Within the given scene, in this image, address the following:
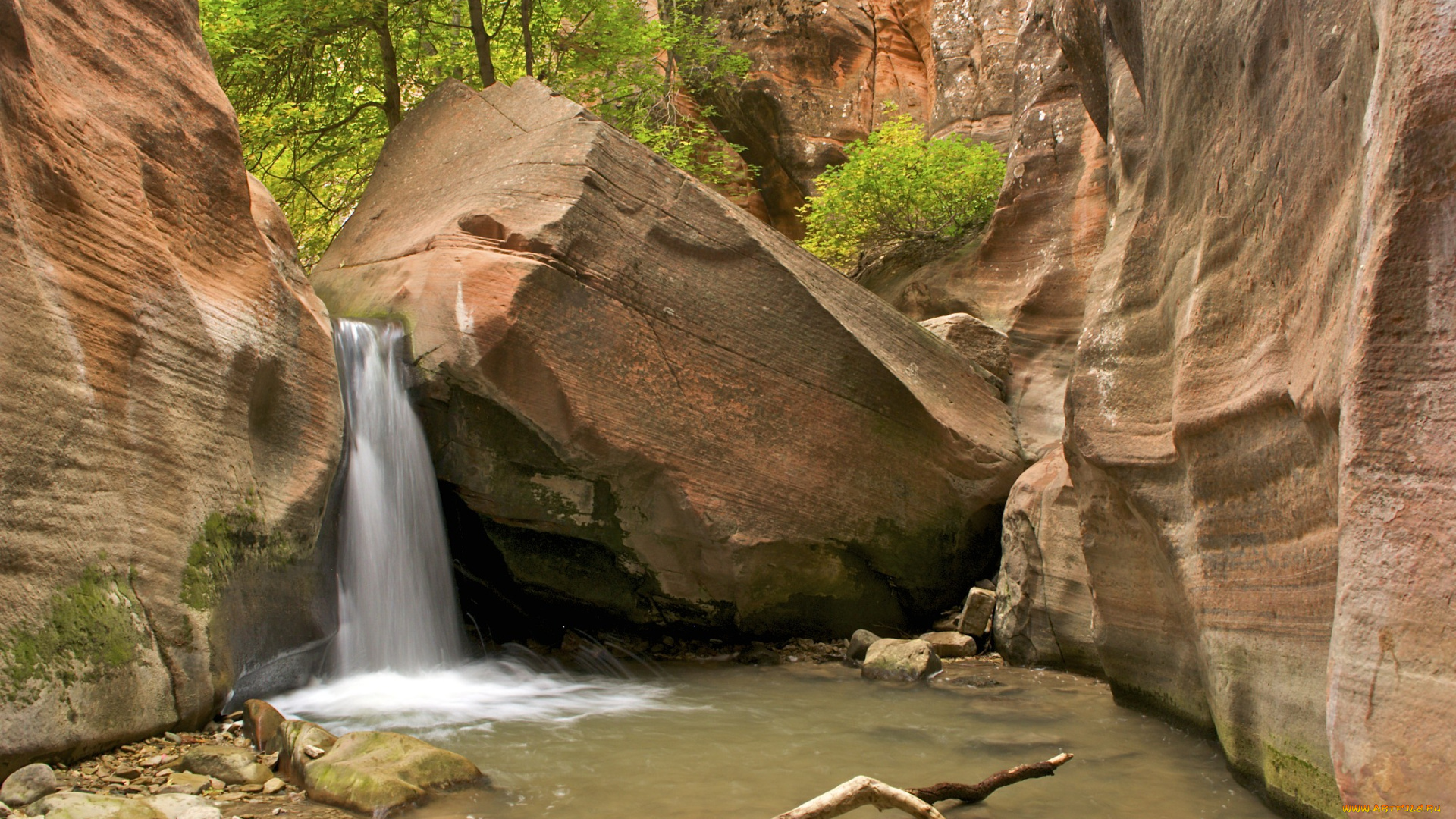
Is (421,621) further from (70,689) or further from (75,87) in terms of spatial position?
(75,87)

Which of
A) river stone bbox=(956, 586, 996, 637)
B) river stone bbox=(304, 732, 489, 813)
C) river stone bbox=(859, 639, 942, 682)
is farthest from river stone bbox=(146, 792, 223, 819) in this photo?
river stone bbox=(956, 586, 996, 637)

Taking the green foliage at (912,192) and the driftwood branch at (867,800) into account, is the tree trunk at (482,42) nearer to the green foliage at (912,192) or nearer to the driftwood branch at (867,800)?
the green foliage at (912,192)

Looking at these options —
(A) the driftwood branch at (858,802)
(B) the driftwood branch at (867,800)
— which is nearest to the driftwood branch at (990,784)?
(B) the driftwood branch at (867,800)

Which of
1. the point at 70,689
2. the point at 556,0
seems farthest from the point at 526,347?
the point at 556,0

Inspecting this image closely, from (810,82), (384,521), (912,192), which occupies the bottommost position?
(384,521)

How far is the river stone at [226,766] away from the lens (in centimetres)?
392

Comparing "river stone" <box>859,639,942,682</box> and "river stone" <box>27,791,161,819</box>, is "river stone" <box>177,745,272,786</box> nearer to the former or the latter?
"river stone" <box>27,791,161,819</box>

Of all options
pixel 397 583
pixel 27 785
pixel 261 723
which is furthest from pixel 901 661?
pixel 27 785

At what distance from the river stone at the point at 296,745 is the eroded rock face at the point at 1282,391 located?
3547 millimetres

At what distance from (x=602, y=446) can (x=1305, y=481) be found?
13.2 feet

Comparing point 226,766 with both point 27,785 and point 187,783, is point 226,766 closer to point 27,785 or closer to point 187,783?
point 187,783

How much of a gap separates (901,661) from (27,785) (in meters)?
4.66

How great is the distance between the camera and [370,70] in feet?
39.1

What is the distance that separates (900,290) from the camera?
11656mm
